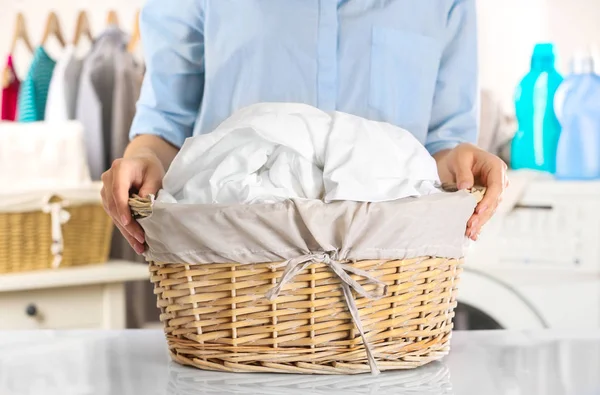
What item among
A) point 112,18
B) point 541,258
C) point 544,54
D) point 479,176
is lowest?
point 541,258

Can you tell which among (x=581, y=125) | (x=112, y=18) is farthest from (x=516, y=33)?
(x=112, y=18)

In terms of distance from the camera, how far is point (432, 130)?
91 centimetres

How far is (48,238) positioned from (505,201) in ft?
3.32

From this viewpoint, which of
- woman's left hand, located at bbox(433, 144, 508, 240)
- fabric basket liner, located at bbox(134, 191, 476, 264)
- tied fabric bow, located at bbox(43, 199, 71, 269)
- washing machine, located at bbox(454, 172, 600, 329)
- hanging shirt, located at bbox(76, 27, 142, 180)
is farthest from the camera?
hanging shirt, located at bbox(76, 27, 142, 180)

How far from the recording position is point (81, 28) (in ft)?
7.23

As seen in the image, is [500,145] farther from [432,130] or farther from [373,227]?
[373,227]

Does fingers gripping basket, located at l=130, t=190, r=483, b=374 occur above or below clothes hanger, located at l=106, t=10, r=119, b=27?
below

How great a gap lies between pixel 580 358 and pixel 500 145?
1288mm

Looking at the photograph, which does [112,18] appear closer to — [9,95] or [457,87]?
[9,95]

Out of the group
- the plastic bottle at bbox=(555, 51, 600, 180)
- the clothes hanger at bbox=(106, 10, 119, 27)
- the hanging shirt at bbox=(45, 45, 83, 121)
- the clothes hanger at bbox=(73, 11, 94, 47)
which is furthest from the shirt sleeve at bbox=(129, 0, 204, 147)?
the clothes hanger at bbox=(73, 11, 94, 47)

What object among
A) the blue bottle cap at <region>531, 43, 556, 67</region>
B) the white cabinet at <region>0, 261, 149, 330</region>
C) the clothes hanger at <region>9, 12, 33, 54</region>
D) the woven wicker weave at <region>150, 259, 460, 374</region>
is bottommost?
the white cabinet at <region>0, 261, 149, 330</region>

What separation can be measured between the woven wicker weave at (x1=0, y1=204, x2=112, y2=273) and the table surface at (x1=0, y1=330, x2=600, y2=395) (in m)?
1.03

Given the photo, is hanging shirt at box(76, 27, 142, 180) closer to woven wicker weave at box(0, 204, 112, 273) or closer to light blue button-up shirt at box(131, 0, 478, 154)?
woven wicker weave at box(0, 204, 112, 273)

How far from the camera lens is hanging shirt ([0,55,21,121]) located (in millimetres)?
2129
